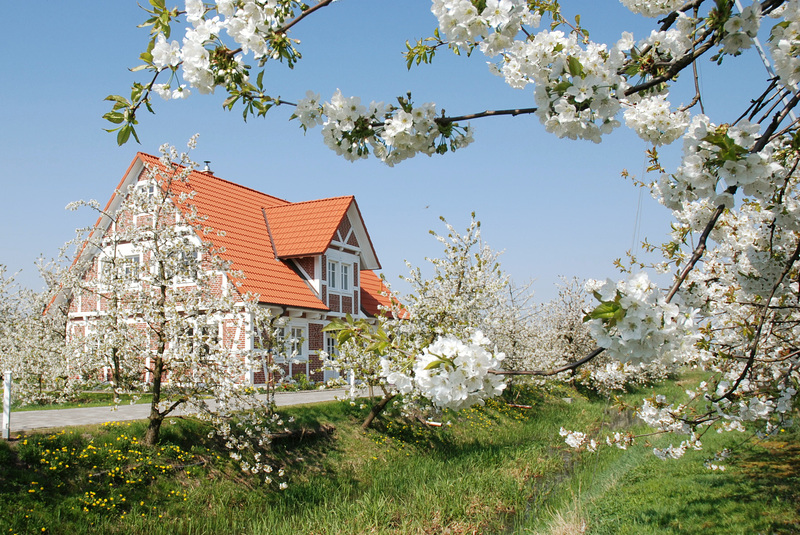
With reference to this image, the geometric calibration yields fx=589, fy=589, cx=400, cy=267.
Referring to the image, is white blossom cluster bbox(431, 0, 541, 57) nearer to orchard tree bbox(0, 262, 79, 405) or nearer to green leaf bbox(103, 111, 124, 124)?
green leaf bbox(103, 111, 124, 124)

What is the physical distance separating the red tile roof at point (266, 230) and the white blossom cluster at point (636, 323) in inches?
579

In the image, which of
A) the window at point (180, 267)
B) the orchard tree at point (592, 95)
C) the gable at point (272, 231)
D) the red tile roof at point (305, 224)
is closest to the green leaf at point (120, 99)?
the orchard tree at point (592, 95)

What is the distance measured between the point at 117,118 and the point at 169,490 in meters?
6.81

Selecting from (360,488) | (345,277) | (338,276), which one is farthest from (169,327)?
(345,277)

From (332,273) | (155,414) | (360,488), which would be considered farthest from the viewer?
(332,273)

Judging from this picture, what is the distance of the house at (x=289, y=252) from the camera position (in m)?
17.8

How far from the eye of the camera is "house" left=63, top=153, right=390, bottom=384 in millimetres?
17770

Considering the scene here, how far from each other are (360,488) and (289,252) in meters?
11.1

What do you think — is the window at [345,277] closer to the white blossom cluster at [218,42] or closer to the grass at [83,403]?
the grass at [83,403]

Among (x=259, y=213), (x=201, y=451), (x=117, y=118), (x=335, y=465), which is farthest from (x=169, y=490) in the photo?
(x=259, y=213)

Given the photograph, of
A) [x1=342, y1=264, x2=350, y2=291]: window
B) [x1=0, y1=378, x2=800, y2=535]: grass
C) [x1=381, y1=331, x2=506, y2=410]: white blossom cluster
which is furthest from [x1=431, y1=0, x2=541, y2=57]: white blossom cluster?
[x1=342, y1=264, x2=350, y2=291]: window

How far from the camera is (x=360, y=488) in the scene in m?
9.93

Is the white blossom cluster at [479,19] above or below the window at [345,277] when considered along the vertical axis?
below

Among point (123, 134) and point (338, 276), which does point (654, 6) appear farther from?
point (338, 276)
